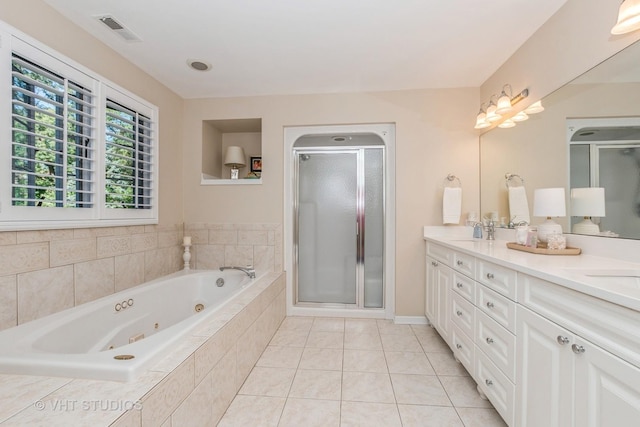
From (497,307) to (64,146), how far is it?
2.54 meters

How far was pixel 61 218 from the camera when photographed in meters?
1.69

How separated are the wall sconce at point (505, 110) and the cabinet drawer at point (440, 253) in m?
1.10

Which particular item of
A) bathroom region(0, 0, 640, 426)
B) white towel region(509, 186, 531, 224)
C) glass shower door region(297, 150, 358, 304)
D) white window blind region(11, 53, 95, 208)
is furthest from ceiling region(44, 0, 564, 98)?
white towel region(509, 186, 531, 224)

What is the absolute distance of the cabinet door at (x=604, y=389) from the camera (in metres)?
0.76

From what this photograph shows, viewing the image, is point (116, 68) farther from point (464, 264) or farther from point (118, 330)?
point (464, 264)

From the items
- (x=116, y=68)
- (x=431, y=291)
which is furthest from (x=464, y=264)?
(x=116, y=68)

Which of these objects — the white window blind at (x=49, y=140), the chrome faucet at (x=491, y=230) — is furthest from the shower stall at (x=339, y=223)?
the white window blind at (x=49, y=140)

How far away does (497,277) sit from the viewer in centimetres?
145

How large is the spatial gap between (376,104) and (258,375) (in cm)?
251

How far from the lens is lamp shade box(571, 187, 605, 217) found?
1.48 meters

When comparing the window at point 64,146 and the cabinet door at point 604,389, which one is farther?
the window at point 64,146

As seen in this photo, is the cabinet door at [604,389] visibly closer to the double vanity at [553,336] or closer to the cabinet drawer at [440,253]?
the double vanity at [553,336]

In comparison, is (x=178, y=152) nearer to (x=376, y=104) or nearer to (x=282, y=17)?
(x=282, y=17)

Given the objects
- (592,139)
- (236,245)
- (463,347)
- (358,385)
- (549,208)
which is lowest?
(358,385)
